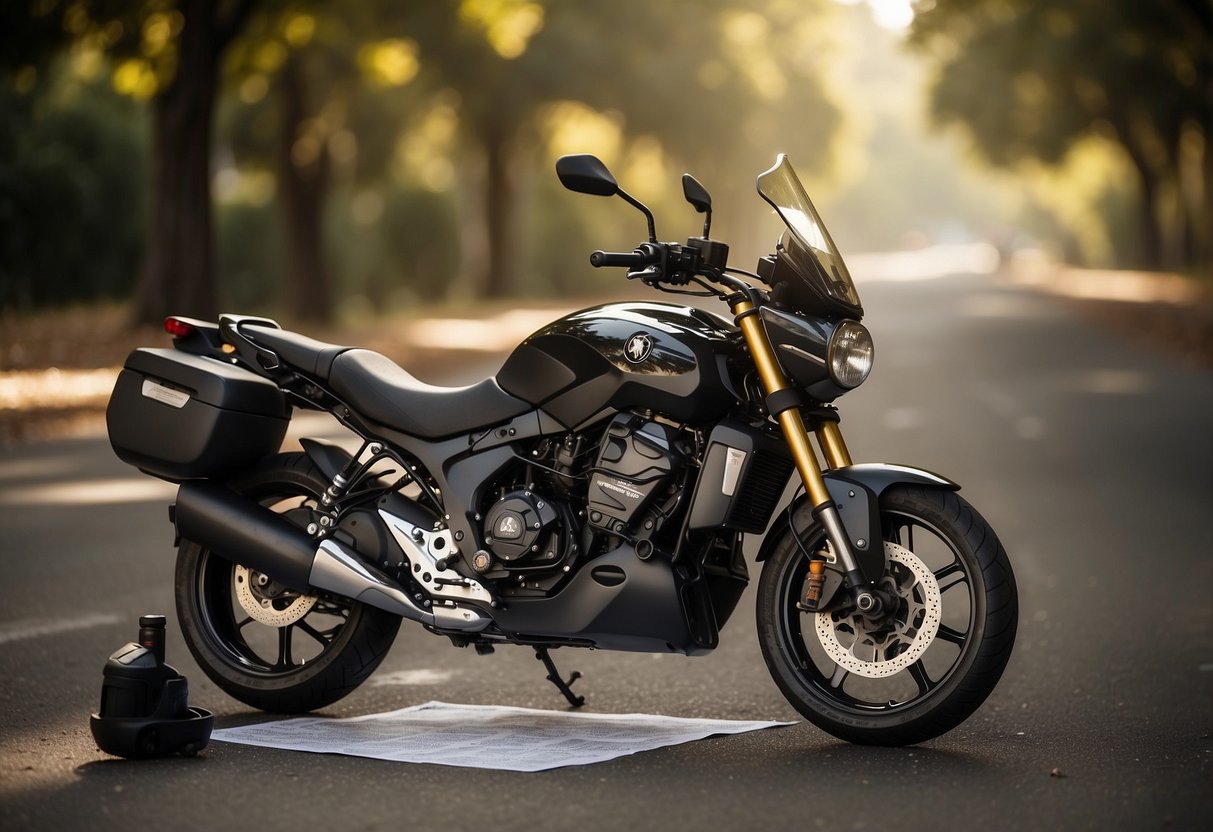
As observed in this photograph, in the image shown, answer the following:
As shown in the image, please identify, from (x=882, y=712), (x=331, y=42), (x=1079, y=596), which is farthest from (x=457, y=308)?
(x=882, y=712)

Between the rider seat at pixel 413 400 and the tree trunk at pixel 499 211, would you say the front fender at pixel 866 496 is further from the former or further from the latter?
the tree trunk at pixel 499 211

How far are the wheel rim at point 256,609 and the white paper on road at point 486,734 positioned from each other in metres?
0.29

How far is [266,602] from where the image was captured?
5.95 metres

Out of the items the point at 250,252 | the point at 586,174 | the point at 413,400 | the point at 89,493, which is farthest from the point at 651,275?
the point at 250,252

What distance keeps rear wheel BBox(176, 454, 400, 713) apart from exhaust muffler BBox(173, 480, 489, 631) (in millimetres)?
106

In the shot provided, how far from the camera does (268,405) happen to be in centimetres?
603

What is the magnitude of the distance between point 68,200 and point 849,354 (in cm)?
2575

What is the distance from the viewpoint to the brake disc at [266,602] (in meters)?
5.90

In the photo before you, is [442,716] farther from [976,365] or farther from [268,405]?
[976,365]

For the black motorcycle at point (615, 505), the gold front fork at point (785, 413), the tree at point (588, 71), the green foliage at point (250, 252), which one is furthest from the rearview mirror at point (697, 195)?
the green foliage at point (250, 252)

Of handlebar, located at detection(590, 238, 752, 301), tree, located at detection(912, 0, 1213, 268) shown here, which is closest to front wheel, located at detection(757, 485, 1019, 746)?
handlebar, located at detection(590, 238, 752, 301)

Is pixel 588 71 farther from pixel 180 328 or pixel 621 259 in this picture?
pixel 621 259

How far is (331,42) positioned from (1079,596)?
2346 centimetres

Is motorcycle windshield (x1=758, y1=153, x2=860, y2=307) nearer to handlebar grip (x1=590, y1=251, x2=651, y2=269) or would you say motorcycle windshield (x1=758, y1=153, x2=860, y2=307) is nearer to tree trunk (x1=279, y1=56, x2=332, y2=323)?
handlebar grip (x1=590, y1=251, x2=651, y2=269)
